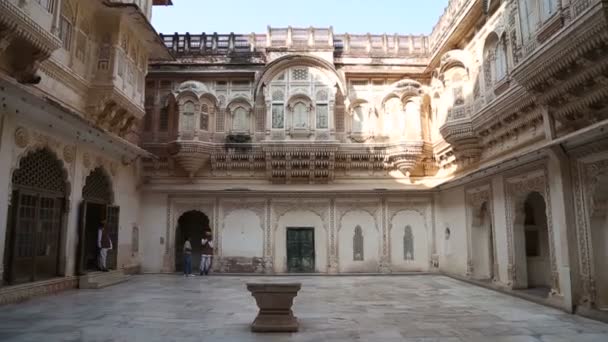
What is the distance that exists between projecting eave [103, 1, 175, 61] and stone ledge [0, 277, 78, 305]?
681 centimetres

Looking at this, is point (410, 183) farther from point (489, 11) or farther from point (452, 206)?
point (489, 11)

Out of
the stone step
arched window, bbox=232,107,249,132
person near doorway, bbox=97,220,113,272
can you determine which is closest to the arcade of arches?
arched window, bbox=232,107,249,132

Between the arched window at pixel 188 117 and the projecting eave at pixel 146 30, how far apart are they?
169cm

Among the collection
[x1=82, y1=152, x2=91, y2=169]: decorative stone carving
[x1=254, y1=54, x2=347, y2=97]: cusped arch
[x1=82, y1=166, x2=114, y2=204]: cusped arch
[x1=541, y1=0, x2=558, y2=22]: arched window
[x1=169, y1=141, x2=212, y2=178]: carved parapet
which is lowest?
[x1=82, y1=166, x2=114, y2=204]: cusped arch

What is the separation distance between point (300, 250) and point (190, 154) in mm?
4998

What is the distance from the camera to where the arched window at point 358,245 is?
15.6 meters

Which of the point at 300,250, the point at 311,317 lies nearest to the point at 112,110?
the point at 300,250

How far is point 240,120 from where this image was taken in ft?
52.5

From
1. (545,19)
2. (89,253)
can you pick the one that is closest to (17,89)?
(89,253)

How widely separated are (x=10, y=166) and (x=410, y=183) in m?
11.7

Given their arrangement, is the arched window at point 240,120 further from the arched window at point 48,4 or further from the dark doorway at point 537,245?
the dark doorway at point 537,245

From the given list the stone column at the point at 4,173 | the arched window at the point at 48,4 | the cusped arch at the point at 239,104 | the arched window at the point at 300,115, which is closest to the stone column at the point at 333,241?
the arched window at the point at 300,115

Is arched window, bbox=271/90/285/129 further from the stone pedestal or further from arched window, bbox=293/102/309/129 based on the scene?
the stone pedestal

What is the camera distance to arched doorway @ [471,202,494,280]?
1272 cm
